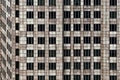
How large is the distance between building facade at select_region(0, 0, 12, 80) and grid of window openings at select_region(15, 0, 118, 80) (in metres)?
6.88

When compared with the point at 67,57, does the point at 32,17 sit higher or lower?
higher

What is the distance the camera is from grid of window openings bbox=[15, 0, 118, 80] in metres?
144

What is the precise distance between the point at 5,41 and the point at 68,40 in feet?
72.9

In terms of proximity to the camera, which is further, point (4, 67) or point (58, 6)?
point (4, 67)

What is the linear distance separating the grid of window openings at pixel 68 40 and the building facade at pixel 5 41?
22.6ft

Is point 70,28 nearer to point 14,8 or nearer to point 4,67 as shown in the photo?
point 14,8

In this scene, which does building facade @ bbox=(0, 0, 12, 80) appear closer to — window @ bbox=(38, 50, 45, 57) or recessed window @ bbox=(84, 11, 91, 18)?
window @ bbox=(38, 50, 45, 57)

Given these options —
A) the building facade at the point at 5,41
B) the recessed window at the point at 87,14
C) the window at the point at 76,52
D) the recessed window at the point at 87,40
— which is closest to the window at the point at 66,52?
the window at the point at 76,52

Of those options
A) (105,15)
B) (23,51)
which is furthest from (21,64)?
(105,15)

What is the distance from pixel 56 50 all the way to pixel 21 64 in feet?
32.3

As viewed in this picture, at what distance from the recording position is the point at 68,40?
478 ft

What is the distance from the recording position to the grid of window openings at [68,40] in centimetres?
14412

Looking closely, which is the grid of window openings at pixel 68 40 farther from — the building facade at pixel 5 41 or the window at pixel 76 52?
the building facade at pixel 5 41

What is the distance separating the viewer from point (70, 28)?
478 ft
